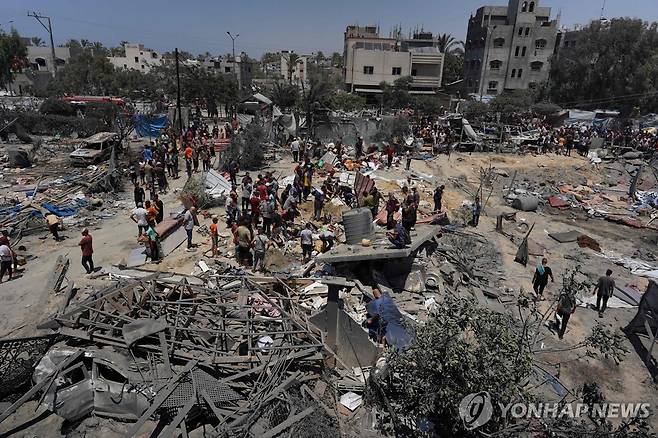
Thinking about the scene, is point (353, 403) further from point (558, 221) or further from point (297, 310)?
point (558, 221)

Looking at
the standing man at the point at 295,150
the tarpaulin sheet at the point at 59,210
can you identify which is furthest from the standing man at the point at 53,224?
the standing man at the point at 295,150

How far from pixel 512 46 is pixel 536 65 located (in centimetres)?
402

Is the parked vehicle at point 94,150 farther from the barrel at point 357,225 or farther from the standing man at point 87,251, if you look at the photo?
the barrel at point 357,225

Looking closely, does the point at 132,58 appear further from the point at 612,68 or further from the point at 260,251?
the point at 260,251

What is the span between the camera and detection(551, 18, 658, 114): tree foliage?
3612cm

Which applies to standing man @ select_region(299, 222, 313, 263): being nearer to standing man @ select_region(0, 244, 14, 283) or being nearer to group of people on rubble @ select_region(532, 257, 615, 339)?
group of people on rubble @ select_region(532, 257, 615, 339)

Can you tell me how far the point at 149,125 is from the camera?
2717cm

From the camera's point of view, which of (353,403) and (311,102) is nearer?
(353,403)

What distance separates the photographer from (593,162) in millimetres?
24750

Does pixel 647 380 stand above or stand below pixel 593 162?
below

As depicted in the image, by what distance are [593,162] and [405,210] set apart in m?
19.0

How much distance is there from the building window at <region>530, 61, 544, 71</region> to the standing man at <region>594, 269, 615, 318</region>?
5142 cm

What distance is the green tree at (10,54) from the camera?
42019mm

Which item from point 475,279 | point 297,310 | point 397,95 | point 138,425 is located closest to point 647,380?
point 475,279
